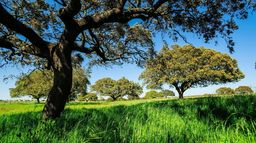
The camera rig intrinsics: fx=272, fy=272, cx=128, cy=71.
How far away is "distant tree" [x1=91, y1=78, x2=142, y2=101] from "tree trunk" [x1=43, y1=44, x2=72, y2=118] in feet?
431

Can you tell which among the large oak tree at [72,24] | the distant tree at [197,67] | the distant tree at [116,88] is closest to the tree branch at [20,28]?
the large oak tree at [72,24]

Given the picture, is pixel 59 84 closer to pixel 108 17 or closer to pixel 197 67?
pixel 108 17

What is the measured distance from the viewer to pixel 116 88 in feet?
465

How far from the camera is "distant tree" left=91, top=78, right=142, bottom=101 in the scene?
467ft

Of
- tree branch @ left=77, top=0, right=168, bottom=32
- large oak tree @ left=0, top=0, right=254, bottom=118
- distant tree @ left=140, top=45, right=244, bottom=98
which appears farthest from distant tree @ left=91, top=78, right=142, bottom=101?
tree branch @ left=77, top=0, right=168, bottom=32

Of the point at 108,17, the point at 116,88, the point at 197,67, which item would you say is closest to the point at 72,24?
the point at 108,17

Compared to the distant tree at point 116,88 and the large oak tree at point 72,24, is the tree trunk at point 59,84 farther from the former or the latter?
the distant tree at point 116,88

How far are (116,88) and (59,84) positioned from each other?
132385 mm

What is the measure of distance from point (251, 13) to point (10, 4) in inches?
468

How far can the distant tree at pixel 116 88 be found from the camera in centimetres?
14238

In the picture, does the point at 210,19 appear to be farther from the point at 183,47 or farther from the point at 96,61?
the point at 183,47

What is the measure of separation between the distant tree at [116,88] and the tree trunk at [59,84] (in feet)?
431

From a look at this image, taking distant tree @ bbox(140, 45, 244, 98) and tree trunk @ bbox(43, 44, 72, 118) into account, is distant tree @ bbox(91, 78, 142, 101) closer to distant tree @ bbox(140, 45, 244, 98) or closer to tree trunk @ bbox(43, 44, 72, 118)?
distant tree @ bbox(140, 45, 244, 98)

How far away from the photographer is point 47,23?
16.1 m
